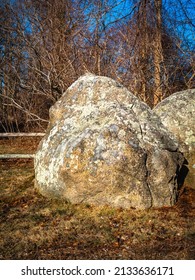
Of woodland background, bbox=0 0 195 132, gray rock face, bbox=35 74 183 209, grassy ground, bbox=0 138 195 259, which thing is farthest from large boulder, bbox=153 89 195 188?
woodland background, bbox=0 0 195 132

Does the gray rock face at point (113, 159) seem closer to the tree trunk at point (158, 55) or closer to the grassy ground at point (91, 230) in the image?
the grassy ground at point (91, 230)

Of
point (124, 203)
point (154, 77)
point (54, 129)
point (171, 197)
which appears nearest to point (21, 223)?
point (124, 203)

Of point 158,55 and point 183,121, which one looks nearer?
point 183,121

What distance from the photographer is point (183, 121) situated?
4.70 m

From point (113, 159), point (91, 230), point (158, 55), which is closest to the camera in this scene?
point (91, 230)

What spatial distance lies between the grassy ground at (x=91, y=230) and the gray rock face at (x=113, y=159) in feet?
0.66

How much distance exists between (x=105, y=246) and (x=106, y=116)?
1978 millimetres

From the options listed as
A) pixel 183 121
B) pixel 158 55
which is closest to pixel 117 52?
pixel 158 55

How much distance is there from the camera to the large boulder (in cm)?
456

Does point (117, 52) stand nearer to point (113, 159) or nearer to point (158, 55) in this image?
point (158, 55)

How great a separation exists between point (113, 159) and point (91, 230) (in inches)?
38.8

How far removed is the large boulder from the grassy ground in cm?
51

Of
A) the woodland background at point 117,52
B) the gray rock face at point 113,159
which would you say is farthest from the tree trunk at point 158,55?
the gray rock face at point 113,159

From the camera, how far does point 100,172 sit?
375cm
